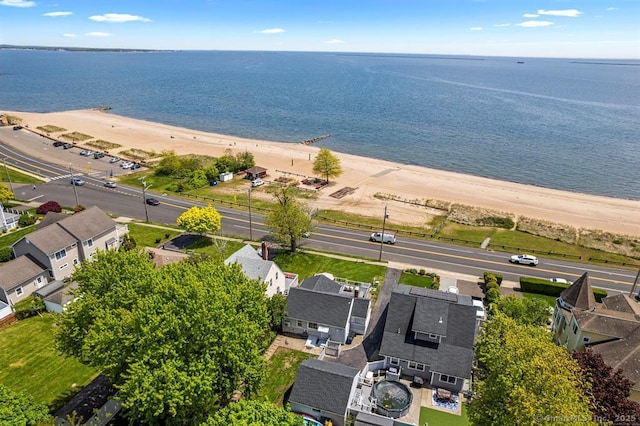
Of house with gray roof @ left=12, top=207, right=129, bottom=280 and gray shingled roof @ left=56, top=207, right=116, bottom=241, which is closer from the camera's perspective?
house with gray roof @ left=12, top=207, right=129, bottom=280

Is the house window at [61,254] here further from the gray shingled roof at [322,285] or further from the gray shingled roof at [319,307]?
the gray shingled roof at [322,285]

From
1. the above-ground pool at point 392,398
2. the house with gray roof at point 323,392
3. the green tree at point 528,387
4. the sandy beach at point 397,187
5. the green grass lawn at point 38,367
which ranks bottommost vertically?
the sandy beach at point 397,187

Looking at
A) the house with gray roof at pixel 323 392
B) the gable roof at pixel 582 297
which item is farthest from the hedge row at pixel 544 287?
the house with gray roof at pixel 323 392

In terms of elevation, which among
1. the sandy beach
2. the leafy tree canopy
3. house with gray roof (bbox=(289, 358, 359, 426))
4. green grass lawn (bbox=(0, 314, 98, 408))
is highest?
the leafy tree canopy

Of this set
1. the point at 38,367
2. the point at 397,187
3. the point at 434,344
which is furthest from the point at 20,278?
the point at 397,187

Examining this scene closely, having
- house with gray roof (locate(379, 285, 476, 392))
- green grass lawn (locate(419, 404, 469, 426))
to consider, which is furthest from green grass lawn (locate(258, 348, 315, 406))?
green grass lawn (locate(419, 404, 469, 426))

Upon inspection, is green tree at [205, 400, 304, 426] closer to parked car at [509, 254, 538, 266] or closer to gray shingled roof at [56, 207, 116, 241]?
gray shingled roof at [56, 207, 116, 241]

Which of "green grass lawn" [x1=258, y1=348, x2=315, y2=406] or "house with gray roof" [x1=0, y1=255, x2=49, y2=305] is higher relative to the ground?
"house with gray roof" [x1=0, y1=255, x2=49, y2=305]
